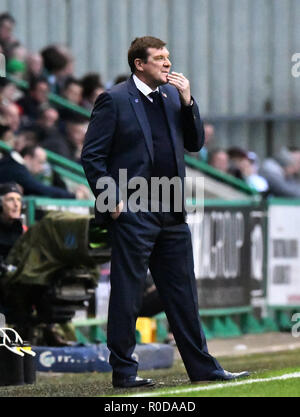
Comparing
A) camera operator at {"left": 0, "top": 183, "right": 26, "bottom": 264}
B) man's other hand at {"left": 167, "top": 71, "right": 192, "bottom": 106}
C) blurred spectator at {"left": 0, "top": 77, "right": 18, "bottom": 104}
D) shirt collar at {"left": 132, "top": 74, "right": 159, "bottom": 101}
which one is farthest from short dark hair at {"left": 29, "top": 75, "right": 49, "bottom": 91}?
man's other hand at {"left": 167, "top": 71, "right": 192, "bottom": 106}

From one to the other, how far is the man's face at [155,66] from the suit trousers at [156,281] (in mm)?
867

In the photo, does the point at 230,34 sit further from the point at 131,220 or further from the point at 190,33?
the point at 131,220

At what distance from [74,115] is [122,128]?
29.5 feet

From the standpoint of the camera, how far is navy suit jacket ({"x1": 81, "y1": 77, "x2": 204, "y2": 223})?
8695 millimetres

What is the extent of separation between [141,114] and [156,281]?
1.08 metres

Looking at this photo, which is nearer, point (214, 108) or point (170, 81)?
point (170, 81)

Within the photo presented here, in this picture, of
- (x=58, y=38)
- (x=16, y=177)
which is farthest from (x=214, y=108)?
(x=16, y=177)

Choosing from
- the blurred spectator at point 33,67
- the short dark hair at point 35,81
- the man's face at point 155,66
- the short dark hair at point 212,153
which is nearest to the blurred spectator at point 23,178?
the short dark hair at point 35,81

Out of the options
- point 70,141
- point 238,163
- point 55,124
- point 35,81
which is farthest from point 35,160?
point 238,163

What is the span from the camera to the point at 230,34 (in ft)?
70.4

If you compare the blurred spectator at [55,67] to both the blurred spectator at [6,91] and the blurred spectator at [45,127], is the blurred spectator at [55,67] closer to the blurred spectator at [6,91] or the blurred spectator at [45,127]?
the blurred spectator at [6,91]
